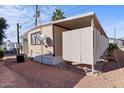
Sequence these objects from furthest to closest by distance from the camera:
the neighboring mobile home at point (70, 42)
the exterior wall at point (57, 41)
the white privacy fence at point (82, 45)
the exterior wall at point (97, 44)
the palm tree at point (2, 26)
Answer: the palm tree at point (2, 26) < the exterior wall at point (57, 41) < the exterior wall at point (97, 44) < the neighboring mobile home at point (70, 42) < the white privacy fence at point (82, 45)

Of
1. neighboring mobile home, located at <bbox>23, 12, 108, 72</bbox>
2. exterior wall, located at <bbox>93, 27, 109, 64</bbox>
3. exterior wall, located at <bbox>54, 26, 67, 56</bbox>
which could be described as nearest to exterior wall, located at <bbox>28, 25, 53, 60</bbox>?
neighboring mobile home, located at <bbox>23, 12, 108, 72</bbox>

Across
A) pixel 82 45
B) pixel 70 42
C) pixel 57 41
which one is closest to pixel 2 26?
pixel 57 41

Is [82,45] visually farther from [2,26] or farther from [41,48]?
[2,26]

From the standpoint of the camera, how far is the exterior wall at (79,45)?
6873 mm

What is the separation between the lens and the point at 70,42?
819 centimetres

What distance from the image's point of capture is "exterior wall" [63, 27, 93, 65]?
22.5 ft

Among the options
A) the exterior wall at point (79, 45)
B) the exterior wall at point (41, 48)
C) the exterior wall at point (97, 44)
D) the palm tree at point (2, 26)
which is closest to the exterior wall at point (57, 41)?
the exterior wall at point (41, 48)

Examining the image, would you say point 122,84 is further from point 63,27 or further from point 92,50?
point 63,27

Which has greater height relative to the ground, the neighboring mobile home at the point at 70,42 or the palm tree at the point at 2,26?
the palm tree at the point at 2,26

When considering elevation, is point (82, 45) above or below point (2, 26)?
below

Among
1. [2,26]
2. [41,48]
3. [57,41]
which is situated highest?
[2,26]

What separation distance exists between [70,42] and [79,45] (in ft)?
2.65

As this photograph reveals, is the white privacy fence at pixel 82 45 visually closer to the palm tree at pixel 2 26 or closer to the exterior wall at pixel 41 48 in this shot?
the exterior wall at pixel 41 48
